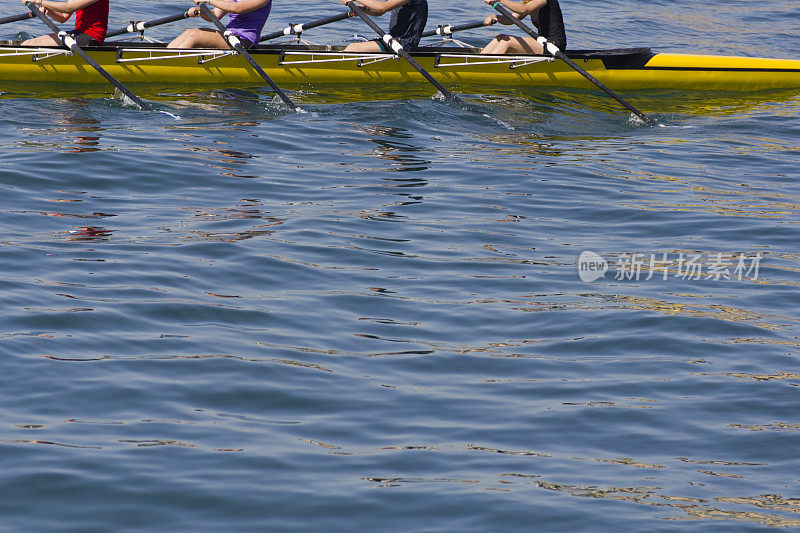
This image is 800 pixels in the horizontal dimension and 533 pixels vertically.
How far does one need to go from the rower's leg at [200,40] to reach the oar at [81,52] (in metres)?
1.02

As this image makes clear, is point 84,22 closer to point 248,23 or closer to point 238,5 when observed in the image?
point 238,5

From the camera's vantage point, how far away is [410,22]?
12164 millimetres

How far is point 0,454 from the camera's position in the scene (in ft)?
13.1

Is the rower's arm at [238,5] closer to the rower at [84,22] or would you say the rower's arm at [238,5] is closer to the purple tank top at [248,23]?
the purple tank top at [248,23]

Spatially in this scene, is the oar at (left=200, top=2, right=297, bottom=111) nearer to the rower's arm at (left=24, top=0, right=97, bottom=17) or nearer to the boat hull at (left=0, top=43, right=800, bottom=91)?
the boat hull at (left=0, top=43, right=800, bottom=91)

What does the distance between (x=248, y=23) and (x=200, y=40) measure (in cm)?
57

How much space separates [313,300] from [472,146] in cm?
471

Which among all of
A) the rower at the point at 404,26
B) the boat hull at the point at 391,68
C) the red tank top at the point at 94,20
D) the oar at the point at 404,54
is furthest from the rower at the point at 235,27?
the rower at the point at 404,26

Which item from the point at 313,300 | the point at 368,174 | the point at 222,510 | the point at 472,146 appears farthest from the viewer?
the point at 472,146

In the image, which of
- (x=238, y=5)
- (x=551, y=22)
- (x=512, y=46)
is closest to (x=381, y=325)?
(x=238, y=5)

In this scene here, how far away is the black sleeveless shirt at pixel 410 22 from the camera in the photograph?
478 inches

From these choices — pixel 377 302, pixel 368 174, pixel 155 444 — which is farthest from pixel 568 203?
pixel 155 444

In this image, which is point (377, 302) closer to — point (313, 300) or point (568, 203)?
point (313, 300)

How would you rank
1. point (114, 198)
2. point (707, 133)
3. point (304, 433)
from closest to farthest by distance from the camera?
point (304, 433)
point (114, 198)
point (707, 133)
